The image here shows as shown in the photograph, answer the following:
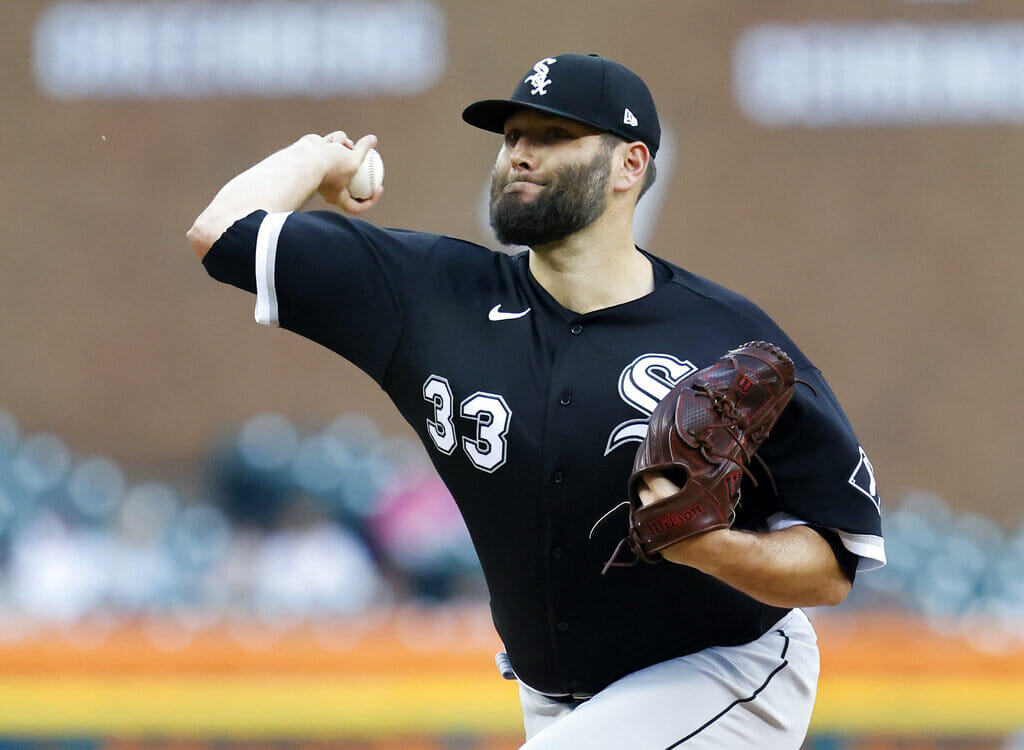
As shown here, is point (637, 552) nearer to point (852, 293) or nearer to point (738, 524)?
point (738, 524)

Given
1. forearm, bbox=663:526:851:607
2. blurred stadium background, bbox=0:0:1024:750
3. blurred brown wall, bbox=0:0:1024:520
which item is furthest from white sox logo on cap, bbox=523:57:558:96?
blurred brown wall, bbox=0:0:1024:520

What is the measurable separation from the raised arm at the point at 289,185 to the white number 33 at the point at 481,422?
0.47 metres

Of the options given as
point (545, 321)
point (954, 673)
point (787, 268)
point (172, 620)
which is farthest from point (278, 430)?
point (545, 321)

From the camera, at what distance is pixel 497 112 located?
2.62 m

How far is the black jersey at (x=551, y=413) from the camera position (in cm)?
240

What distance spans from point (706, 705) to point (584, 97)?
1.12 m

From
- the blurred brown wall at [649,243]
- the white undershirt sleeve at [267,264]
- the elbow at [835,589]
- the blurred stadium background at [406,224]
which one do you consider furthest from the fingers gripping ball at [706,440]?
the blurred brown wall at [649,243]

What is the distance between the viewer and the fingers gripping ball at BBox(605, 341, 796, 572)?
210 centimetres

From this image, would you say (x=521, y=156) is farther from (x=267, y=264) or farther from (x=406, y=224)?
(x=406, y=224)

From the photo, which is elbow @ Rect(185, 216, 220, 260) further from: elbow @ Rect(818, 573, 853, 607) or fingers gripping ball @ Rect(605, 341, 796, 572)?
elbow @ Rect(818, 573, 853, 607)

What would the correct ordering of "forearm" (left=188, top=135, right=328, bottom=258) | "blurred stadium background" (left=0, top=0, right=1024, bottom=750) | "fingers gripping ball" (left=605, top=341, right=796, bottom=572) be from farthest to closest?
"blurred stadium background" (left=0, top=0, right=1024, bottom=750)
"forearm" (left=188, top=135, right=328, bottom=258)
"fingers gripping ball" (left=605, top=341, right=796, bottom=572)

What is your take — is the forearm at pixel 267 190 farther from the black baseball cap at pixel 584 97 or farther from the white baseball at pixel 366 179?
the black baseball cap at pixel 584 97

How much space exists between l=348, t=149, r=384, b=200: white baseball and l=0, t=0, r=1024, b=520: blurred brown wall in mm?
4881

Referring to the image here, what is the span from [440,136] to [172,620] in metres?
3.07
